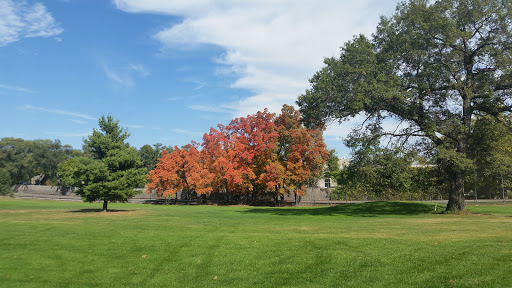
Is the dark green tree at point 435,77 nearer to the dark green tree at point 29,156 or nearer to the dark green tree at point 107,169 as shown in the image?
the dark green tree at point 107,169

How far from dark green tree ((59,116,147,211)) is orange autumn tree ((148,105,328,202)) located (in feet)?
49.9

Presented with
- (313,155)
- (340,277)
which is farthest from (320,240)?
(313,155)

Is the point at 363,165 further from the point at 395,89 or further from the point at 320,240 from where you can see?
the point at 320,240

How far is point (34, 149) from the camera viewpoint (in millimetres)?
88500

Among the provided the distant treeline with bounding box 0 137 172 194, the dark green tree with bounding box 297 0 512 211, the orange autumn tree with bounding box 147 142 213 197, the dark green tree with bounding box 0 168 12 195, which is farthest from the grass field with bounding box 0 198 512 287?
the distant treeline with bounding box 0 137 172 194

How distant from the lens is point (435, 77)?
76.6 feet

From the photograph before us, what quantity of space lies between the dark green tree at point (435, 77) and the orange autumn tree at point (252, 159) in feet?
55.9

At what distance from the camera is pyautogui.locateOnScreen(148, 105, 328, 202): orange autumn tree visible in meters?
42.2

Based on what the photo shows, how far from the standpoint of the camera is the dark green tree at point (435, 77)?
22516 mm

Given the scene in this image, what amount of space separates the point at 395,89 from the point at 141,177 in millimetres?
21132

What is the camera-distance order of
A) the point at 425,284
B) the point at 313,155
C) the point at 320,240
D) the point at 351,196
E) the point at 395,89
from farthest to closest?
the point at 351,196, the point at 313,155, the point at 395,89, the point at 320,240, the point at 425,284

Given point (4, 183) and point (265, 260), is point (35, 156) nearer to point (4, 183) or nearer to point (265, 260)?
point (4, 183)

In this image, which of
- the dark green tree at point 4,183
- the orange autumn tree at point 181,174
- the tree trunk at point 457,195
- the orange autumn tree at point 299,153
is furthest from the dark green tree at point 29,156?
the tree trunk at point 457,195

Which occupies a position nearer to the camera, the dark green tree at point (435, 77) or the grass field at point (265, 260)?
the grass field at point (265, 260)
